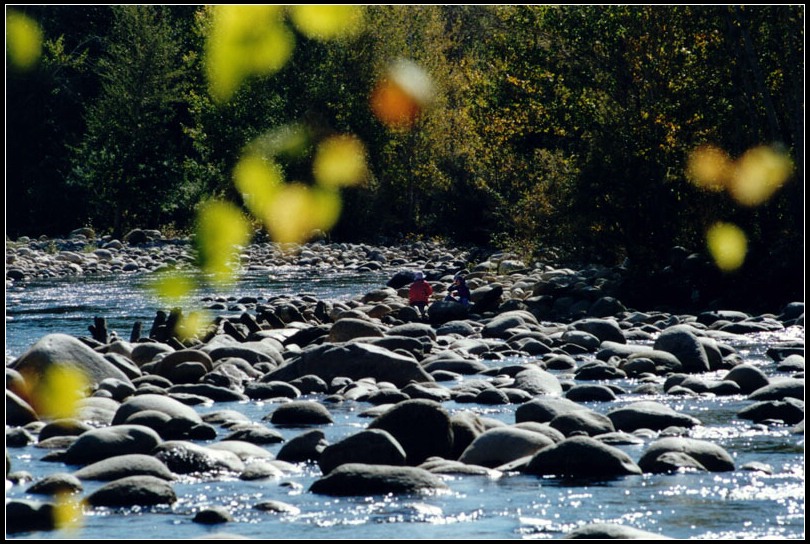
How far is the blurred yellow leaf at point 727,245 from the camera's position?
21.4 meters

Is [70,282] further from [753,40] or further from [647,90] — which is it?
[753,40]

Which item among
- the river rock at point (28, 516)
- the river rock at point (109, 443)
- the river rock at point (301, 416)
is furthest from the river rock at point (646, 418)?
the river rock at point (28, 516)

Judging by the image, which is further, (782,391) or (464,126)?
(464,126)

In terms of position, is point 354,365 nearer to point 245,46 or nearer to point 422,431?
point 422,431

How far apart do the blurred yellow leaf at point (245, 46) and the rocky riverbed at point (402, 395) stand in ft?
11.4

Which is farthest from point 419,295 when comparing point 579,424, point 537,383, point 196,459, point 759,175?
point 196,459

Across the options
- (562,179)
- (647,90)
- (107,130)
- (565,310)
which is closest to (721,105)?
(647,90)

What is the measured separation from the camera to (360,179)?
40875 mm

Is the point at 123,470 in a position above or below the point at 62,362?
below

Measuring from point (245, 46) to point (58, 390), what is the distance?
27.9ft

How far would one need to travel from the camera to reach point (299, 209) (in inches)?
168

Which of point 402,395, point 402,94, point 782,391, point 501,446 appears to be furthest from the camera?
point 402,94

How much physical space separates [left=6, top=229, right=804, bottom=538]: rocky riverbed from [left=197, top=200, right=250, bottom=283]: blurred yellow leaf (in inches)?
128

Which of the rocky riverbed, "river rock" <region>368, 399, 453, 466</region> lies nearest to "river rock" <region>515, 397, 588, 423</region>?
the rocky riverbed
